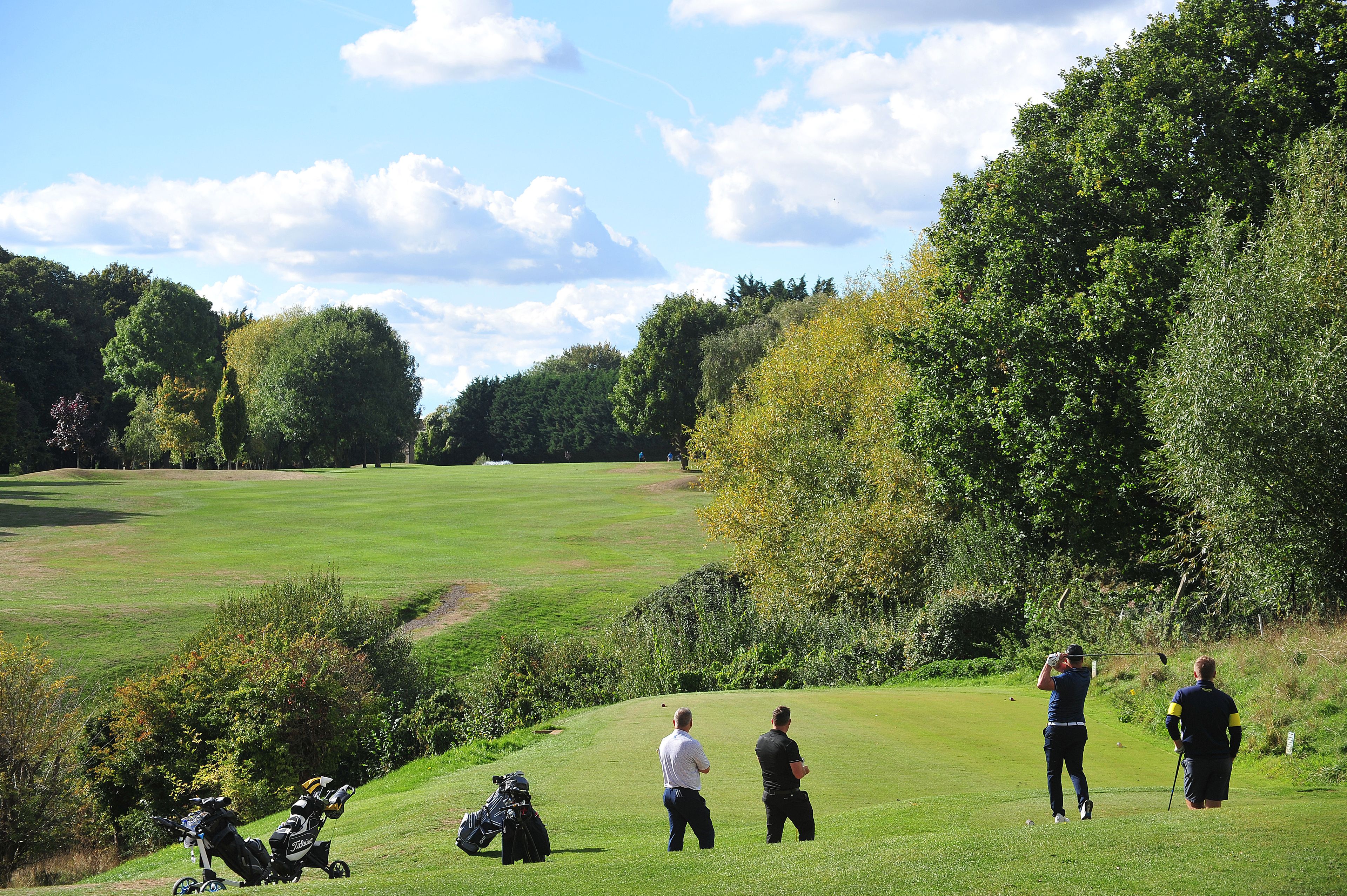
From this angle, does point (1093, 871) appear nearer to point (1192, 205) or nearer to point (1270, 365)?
point (1270, 365)

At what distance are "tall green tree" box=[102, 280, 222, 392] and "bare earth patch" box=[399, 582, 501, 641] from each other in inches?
2333

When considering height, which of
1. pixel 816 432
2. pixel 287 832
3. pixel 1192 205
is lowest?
pixel 287 832

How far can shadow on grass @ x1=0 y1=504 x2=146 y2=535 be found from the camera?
46.5 meters

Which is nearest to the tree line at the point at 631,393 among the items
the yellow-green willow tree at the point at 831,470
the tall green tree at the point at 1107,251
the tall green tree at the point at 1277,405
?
the yellow-green willow tree at the point at 831,470

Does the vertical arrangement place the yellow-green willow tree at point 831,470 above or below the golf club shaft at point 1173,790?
above

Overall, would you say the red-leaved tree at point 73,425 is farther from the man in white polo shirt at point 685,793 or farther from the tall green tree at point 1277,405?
the man in white polo shirt at point 685,793

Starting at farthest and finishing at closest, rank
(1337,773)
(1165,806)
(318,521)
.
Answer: (318,521)
(1337,773)
(1165,806)

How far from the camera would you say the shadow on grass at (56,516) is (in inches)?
1831

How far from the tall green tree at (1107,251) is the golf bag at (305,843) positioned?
18995 millimetres

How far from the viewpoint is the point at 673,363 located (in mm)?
86000

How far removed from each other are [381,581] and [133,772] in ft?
56.0

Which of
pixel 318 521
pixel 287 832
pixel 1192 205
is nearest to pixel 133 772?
pixel 287 832

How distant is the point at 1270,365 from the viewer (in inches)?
755

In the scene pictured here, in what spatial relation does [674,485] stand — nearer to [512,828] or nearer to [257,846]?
[257,846]
